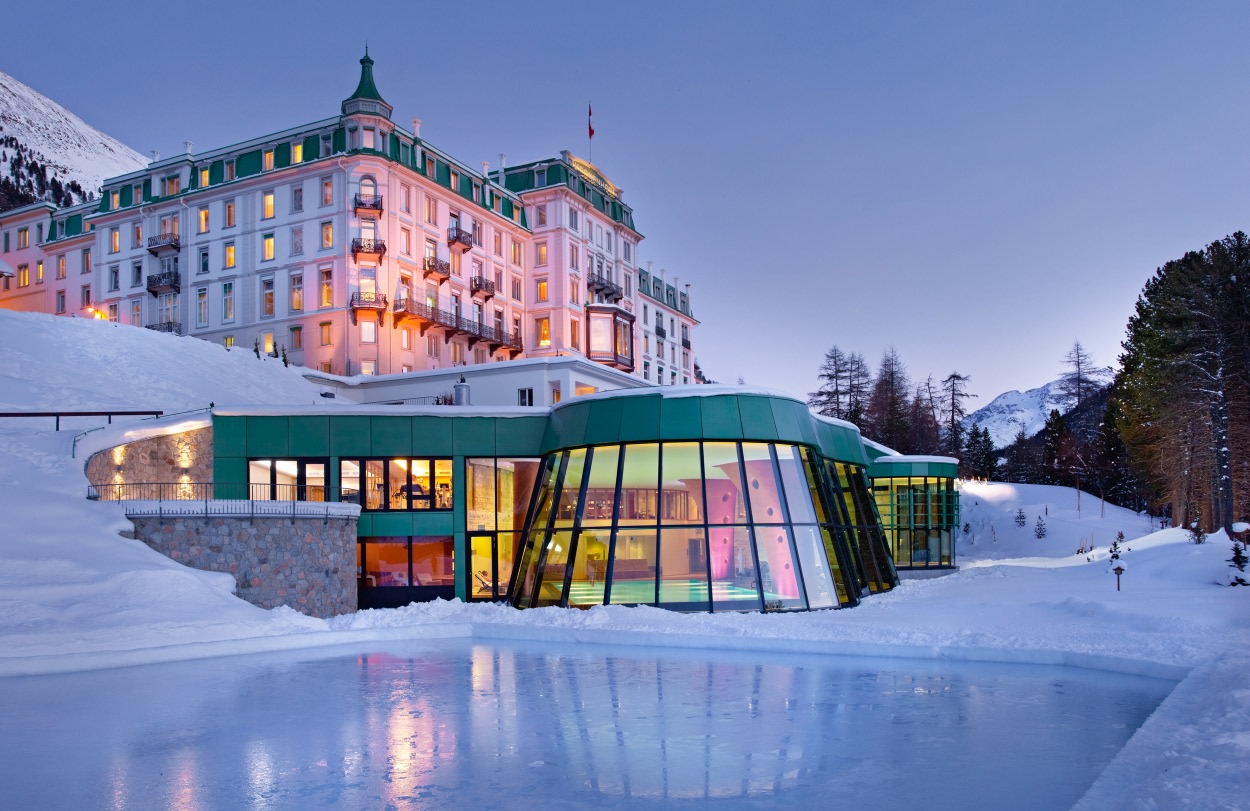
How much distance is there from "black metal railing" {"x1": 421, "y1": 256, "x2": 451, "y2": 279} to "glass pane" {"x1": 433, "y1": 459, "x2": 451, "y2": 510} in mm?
25435

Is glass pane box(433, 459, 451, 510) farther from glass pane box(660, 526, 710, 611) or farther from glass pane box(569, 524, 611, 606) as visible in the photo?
glass pane box(660, 526, 710, 611)

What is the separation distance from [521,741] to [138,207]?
56.6 metres

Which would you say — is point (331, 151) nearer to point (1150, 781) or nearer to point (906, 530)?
point (906, 530)

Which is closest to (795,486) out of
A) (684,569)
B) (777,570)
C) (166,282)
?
(777,570)

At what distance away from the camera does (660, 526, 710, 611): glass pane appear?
23.6m

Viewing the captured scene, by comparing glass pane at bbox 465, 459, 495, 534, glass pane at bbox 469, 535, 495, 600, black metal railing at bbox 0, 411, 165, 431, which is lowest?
glass pane at bbox 469, 535, 495, 600

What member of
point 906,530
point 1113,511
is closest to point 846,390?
point 1113,511

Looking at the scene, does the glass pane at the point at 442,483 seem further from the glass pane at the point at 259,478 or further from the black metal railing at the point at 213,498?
the glass pane at the point at 259,478

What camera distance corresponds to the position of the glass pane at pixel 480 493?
1163 inches

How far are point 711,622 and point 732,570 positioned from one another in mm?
3139

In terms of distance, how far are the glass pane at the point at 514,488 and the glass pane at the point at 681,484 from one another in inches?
234

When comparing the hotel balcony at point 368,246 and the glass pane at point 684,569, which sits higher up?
the hotel balcony at point 368,246

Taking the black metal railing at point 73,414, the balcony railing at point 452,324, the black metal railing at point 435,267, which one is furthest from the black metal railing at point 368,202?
the black metal railing at point 73,414

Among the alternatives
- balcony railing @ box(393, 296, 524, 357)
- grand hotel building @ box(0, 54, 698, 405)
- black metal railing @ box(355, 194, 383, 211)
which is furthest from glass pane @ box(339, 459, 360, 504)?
black metal railing @ box(355, 194, 383, 211)
